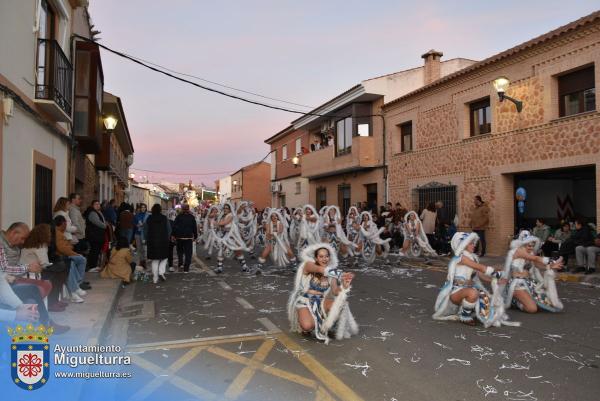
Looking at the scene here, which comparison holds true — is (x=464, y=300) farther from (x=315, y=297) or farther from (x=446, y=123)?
(x=446, y=123)

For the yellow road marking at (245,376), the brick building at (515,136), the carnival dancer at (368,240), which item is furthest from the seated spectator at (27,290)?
the brick building at (515,136)

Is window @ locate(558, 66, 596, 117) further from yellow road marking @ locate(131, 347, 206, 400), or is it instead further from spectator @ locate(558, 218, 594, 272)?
yellow road marking @ locate(131, 347, 206, 400)

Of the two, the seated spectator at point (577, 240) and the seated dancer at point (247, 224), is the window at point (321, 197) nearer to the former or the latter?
the seated dancer at point (247, 224)

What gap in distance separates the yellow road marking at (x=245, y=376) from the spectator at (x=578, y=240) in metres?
9.68

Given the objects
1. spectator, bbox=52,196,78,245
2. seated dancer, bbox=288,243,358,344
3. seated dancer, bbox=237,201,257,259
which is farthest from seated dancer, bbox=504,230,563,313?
seated dancer, bbox=237,201,257,259

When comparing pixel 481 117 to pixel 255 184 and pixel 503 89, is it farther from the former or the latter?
pixel 255 184

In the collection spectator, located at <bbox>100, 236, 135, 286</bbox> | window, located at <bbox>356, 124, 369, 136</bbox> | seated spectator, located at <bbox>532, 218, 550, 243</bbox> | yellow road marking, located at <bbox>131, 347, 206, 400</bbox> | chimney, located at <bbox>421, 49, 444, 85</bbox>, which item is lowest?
yellow road marking, located at <bbox>131, 347, 206, 400</bbox>

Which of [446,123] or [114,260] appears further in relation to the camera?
[446,123]

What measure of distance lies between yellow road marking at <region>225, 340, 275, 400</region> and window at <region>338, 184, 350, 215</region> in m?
21.4

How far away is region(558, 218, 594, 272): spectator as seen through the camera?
11547 millimetres

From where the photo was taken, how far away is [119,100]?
21.5 meters

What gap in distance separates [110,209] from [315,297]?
1051cm

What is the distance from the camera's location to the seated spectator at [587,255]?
11.2 meters

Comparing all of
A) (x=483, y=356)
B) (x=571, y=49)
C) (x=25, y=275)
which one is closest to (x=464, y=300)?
(x=483, y=356)
